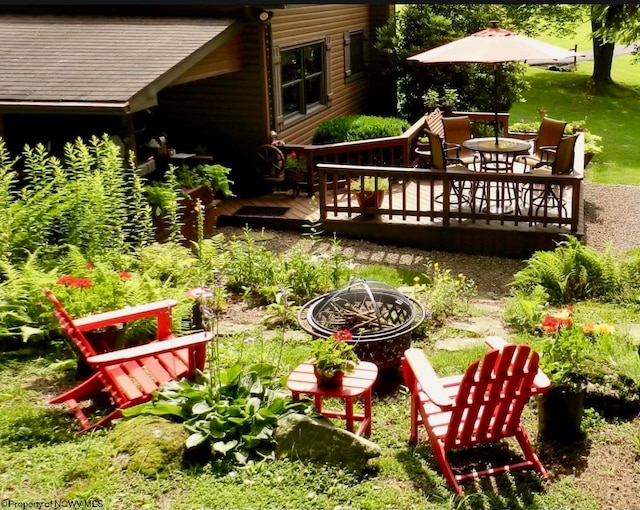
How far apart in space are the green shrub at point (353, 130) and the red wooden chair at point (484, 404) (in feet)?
31.3

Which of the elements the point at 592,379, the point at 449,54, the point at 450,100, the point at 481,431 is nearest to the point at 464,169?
the point at 449,54

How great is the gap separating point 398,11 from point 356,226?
1027 centimetres

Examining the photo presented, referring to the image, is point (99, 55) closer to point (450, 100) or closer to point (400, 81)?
point (450, 100)

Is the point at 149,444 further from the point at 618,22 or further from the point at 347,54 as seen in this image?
the point at 618,22

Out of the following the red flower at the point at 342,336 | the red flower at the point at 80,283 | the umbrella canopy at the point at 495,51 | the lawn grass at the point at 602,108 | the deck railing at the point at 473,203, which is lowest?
the lawn grass at the point at 602,108

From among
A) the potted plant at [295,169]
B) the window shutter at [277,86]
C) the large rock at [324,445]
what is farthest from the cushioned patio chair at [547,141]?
the large rock at [324,445]

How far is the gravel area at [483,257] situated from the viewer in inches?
367

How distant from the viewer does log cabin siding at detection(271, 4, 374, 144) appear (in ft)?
43.3

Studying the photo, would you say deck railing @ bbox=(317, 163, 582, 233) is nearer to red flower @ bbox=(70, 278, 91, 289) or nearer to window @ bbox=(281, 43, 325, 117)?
window @ bbox=(281, 43, 325, 117)

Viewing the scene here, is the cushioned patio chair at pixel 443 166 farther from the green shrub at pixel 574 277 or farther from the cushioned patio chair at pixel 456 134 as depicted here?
the green shrub at pixel 574 277

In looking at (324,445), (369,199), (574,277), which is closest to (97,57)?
(369,199)

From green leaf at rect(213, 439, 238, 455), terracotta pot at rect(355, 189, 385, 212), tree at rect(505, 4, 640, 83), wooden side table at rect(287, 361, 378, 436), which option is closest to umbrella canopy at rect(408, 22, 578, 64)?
terracotta pot at rect(355, 189, 385, 212)

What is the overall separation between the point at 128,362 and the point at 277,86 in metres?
8.35

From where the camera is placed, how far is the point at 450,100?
15312mm
